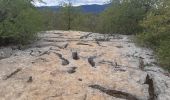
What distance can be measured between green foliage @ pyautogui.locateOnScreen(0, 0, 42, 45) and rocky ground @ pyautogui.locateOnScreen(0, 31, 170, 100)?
101cm

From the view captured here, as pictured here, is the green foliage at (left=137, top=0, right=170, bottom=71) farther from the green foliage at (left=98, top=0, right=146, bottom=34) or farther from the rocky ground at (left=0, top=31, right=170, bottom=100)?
the green foliage at (left=98, top=0, right=146, bottom=34)

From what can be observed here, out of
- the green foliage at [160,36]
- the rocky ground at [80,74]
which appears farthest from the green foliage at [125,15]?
the rocky ground at [80,74]

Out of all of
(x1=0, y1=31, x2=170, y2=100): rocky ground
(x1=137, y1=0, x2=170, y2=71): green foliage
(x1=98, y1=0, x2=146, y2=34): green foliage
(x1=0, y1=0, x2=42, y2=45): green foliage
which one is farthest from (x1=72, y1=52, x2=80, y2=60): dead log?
(x1=98, y1=0, x2=146, y2=34): green foliage

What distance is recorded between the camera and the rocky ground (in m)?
11.5

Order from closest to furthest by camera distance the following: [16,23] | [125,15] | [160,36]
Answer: [16,23]
[160,36]
[125,15]

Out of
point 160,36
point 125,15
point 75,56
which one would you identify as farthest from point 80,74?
point 125,15

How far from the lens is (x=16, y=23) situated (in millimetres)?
20375

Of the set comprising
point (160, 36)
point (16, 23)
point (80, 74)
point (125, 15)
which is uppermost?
point (16, 23)

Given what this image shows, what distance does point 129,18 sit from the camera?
110 ft

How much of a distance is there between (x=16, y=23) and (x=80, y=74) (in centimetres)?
796

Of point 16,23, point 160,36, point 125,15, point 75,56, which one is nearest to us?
point 75,56

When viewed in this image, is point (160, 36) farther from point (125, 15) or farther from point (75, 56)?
point (125, 15)

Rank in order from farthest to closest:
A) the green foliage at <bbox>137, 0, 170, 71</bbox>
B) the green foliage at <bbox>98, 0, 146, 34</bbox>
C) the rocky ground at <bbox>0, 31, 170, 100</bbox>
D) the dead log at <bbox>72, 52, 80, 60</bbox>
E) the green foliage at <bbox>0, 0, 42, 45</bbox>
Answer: the green foliage at <bbox>98, 0, 146, 34</bbox> → the green foliage at <bbox>0, 0, 42, 45</bbox> → the green foliage at <bbox>137, 0, 170, 71</bbox> → the dead log at <bbox>72, 52, 80, 60</bbox> → the rocky ground at <bbox>0, 31, 170, 100</bbox>

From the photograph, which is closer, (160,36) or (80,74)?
(80,74)
